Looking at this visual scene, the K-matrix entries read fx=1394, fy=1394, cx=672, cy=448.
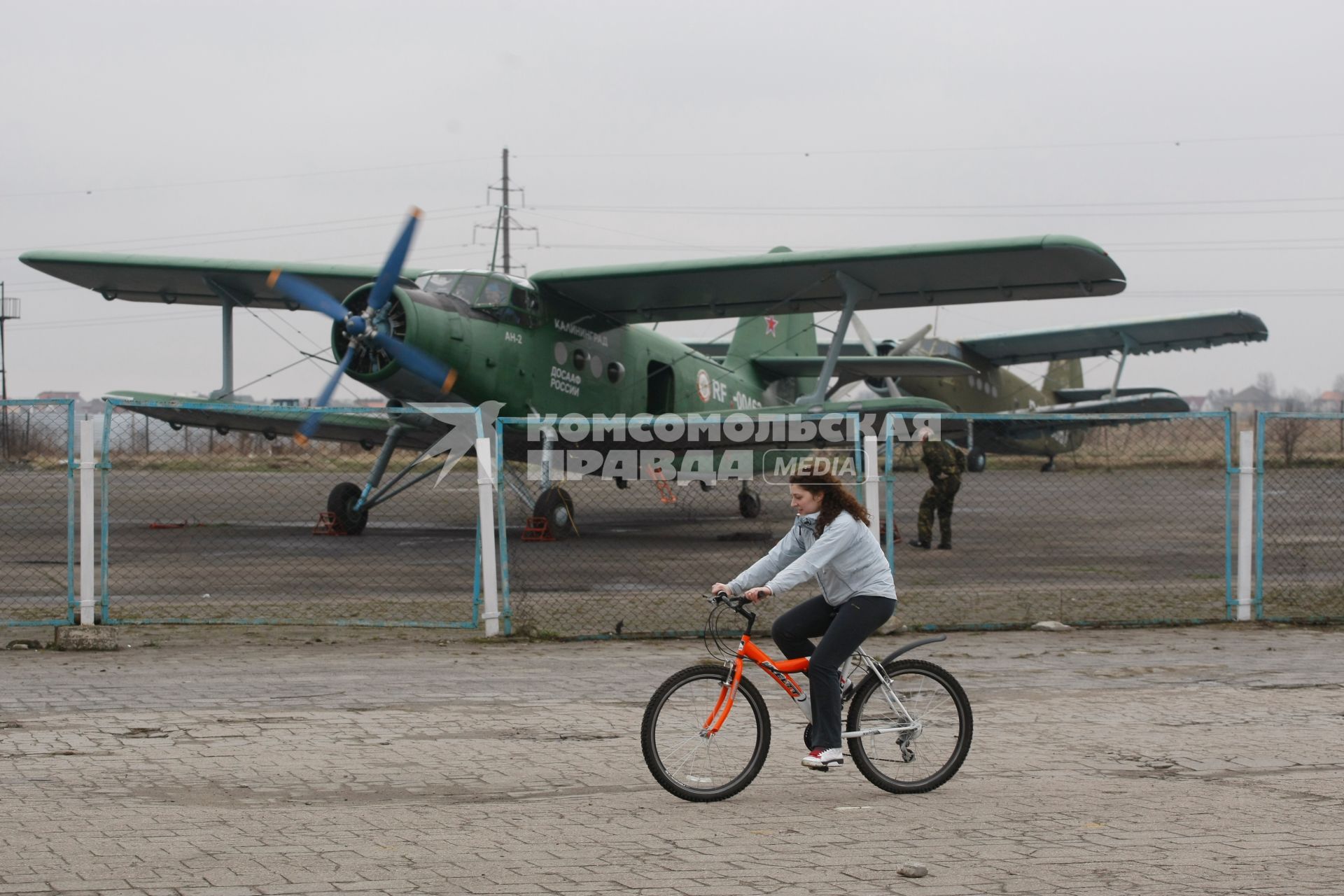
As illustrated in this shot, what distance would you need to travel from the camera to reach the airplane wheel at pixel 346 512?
20375mm

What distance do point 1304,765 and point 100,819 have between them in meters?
5.55

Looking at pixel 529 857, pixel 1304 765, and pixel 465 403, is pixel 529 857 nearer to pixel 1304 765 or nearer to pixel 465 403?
pixel 1304 765

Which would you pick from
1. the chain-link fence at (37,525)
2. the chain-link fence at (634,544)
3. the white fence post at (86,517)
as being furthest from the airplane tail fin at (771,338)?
the white fence post at (86,517)

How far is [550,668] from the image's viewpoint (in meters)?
9.91

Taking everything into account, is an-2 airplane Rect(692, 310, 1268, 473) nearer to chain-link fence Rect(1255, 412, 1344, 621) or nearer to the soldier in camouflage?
chain-link fence Rect(1255, 412, 1344, 621)

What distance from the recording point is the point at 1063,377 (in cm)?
4881

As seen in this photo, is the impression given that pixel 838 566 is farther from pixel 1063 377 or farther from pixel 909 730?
pixel 1063 377

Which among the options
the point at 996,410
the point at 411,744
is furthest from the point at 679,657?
the point at 996,410

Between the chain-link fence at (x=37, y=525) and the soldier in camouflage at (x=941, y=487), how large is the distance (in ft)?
34.1

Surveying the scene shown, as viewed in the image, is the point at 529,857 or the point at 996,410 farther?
the point at 996,410

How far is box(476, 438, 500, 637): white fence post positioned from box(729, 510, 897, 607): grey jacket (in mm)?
4720

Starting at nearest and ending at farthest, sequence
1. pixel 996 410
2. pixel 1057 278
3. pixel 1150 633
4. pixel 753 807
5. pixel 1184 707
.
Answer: pixel 753 807 < pixel 1184 707 < pixel 1150 633 < pixel 1057 278 < pixel 996 410

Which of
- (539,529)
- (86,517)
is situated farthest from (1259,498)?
(539,529)

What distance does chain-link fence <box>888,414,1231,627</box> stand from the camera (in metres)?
12.6
